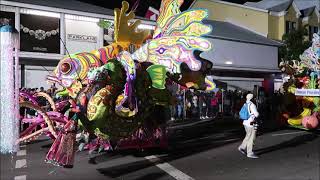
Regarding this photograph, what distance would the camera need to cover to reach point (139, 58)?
398 inches

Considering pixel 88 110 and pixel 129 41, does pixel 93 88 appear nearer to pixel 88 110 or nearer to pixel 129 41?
pixel 88 110

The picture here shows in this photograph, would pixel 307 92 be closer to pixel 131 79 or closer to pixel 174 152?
pixel 174 152

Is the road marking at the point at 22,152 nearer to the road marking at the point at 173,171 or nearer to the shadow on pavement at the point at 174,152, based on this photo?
the shadow on pavement at the point at 174,152

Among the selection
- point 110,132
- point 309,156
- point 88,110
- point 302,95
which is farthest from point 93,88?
point 302,95

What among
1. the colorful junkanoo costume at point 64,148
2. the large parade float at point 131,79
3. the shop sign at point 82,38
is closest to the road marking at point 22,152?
the large parade float at point 131,79

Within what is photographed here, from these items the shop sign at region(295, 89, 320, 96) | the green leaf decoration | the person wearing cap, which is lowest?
the person wearing cap

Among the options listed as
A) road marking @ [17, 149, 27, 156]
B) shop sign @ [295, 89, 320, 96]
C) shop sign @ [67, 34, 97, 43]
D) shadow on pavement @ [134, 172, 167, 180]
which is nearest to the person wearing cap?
shadow on pavement @ [134, 172, 167, 180]

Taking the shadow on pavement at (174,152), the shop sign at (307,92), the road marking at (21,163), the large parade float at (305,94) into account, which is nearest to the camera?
the shadow on pavement at (174,152)

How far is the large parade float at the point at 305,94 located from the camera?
1620cm

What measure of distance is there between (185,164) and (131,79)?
95.1 inches

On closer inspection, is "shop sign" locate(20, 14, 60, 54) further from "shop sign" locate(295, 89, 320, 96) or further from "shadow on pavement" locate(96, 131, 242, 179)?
"shop sign" locate(295, 89, 320, 96)

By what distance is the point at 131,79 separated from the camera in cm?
902

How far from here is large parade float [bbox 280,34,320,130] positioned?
1620 cm

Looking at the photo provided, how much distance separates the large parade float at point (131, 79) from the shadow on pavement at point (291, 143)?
2.55m
